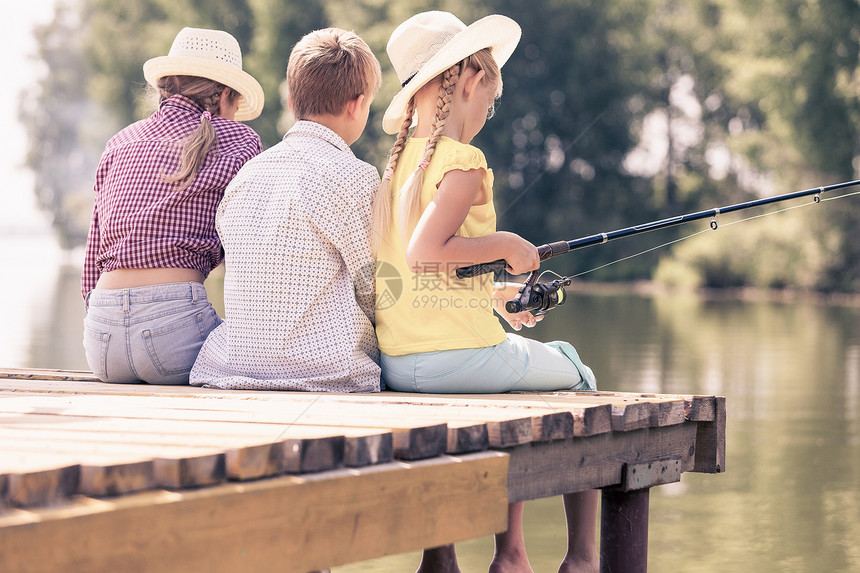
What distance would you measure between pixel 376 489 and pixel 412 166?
44.2 inches

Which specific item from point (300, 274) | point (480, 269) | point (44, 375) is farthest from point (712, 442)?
point (44, 375)

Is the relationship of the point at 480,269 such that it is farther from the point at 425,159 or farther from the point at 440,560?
the point at 440,560

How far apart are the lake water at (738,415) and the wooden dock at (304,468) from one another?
47.6 inches

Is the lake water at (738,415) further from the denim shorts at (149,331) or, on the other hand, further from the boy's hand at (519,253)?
the boy's hand at (519,253)

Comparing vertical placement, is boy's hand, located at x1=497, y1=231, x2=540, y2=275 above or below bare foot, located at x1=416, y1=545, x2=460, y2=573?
above

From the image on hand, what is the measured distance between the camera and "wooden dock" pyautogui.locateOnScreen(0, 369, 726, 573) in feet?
5.33

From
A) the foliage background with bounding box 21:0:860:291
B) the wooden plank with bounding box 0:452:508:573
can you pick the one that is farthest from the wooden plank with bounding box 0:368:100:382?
the foliage background with bounding box 21:0:860:291

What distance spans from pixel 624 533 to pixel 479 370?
1.74 feet

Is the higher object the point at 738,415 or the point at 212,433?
the point at 212,433

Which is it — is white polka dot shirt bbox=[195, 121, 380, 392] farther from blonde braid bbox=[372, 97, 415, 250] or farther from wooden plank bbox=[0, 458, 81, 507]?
wooden plank bbox=[0, 458, 81, 507]

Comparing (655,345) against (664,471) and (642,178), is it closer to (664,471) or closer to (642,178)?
(664,471)

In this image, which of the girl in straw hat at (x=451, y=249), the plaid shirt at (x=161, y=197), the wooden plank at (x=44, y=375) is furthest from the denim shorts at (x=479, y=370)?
the wooden plank at (x=44, y=375)

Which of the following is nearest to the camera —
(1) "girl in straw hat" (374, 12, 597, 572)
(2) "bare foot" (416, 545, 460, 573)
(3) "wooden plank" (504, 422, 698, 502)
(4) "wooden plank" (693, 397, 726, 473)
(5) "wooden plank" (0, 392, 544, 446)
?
(5) "wooden plank" (0, 392, 544, 446)

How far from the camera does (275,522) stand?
1.81 meters
